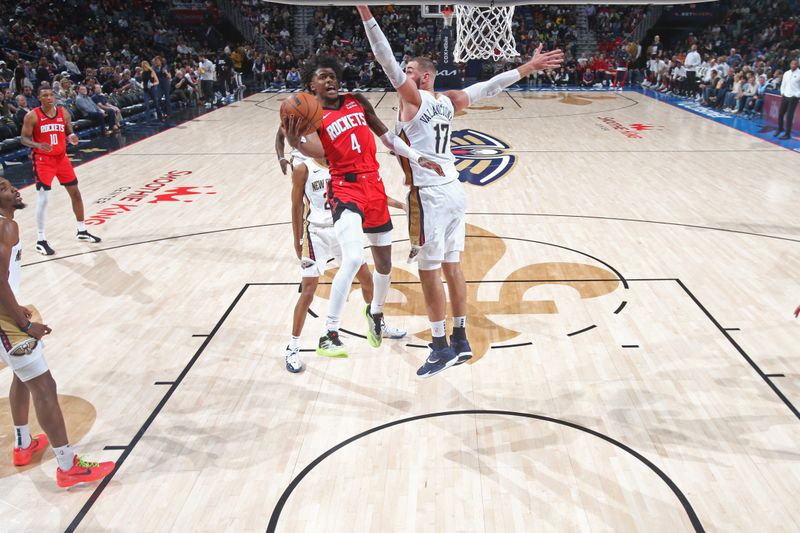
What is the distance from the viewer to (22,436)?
4188mm

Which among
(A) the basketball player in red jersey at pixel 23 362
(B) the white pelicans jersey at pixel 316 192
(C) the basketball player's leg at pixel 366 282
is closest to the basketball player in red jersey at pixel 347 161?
(B) the white pelicans jersey at pixel 316 192

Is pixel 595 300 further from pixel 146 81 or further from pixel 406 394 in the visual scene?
pixel 146 81

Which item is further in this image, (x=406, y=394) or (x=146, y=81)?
(x=146, y=81)

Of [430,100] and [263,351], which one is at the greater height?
[430,100]

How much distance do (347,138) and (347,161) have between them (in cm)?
16

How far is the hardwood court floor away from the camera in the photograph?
12.4ft

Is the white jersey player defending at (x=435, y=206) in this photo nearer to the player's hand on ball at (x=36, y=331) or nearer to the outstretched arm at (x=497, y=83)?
the outstretched arm at (x=497, y=83)

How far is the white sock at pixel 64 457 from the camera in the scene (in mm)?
3936

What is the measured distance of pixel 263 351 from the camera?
5574 millimetres

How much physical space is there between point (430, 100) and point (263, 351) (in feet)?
7.92

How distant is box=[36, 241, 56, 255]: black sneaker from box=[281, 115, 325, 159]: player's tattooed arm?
186 inches

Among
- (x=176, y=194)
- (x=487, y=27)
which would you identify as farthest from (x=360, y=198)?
(x=487, y=27)

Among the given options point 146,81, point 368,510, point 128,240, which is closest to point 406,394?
point 368,510

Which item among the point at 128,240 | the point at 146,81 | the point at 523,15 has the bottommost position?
the point at 128,240
